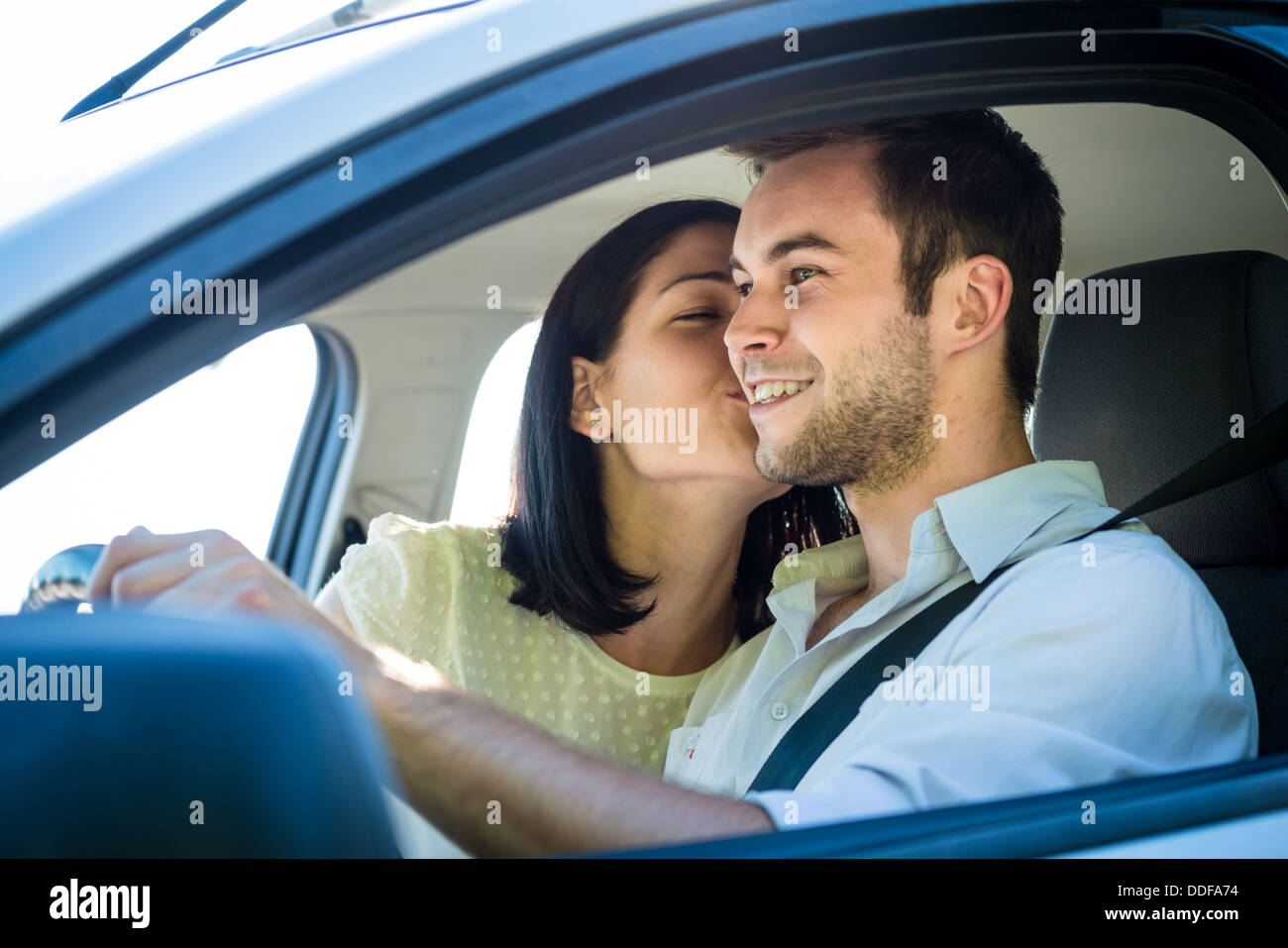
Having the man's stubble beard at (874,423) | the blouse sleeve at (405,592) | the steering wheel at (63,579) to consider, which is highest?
the man's stubble beard at (874,423)

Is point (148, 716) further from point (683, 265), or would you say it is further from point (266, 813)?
point (683, 265)

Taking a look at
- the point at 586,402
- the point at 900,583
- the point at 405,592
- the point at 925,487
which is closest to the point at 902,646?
the point at 900,583

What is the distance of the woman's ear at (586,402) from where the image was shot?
2.31 meters

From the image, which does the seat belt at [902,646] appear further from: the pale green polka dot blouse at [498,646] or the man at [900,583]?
the pale green polka dot blouse at [498,646]

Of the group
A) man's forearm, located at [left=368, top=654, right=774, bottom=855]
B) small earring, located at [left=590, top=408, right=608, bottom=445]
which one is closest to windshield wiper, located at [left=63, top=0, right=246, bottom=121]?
man's forearm, located at [left=368, top=654, right=774, bottom=855]

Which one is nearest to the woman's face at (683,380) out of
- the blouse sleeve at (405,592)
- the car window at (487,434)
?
the blouse sleeve at (405,592)

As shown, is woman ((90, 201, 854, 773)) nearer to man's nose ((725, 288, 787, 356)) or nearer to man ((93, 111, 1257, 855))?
man ((93, 111, 1257, 855))

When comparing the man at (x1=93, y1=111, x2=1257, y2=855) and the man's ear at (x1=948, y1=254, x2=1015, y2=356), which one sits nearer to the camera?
the man at (x1=93, y1=111, x2=1257, y2=855)

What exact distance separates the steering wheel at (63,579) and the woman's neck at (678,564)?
1287 mm

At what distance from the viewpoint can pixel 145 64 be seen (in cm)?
121

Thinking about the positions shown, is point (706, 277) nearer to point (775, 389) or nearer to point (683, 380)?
point (683, 380)

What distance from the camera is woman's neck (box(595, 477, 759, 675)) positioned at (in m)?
2.23
